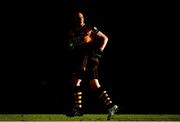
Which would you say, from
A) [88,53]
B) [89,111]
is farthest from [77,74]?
[89,111]

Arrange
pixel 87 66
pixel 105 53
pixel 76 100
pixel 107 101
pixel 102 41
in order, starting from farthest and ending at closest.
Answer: pixel 105 53 → pixel 87 66 → pixel 76 100 → pixel 102 41 → pixel 107 101

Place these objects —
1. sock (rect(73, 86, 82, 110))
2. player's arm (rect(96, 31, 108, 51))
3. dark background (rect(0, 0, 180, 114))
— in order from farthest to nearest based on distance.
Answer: dark background (rect(0, 0, 180, 114)) < sock (rect(73, 86, 82, 110)) < player's arm (rect(96, 31, 108, 51))

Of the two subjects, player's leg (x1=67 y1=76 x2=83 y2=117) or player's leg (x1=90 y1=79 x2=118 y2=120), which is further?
player's leg (x1=67 y1=76 x2=83 y2=117)

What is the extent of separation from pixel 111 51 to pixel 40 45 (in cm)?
142

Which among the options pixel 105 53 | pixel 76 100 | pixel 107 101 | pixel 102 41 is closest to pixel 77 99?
pixel 76 100

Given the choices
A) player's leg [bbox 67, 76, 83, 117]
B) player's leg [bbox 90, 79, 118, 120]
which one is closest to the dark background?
player's leg [bbox 67, 76, 83, 117]

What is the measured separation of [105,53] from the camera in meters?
12.3

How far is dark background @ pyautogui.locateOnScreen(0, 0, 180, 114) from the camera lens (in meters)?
12.1

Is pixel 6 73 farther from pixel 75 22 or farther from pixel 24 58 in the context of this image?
pixel 75 22

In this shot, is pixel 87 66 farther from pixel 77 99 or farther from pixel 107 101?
pixel 107 101

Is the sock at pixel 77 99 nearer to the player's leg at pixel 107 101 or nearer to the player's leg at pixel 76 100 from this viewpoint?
the player's leg at pixel 76 100

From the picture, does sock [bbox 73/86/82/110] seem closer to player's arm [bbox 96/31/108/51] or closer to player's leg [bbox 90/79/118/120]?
player's leg [bbox 90/79/118/120]

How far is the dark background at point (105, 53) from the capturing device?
39.9ft

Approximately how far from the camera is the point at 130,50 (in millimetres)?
12227
